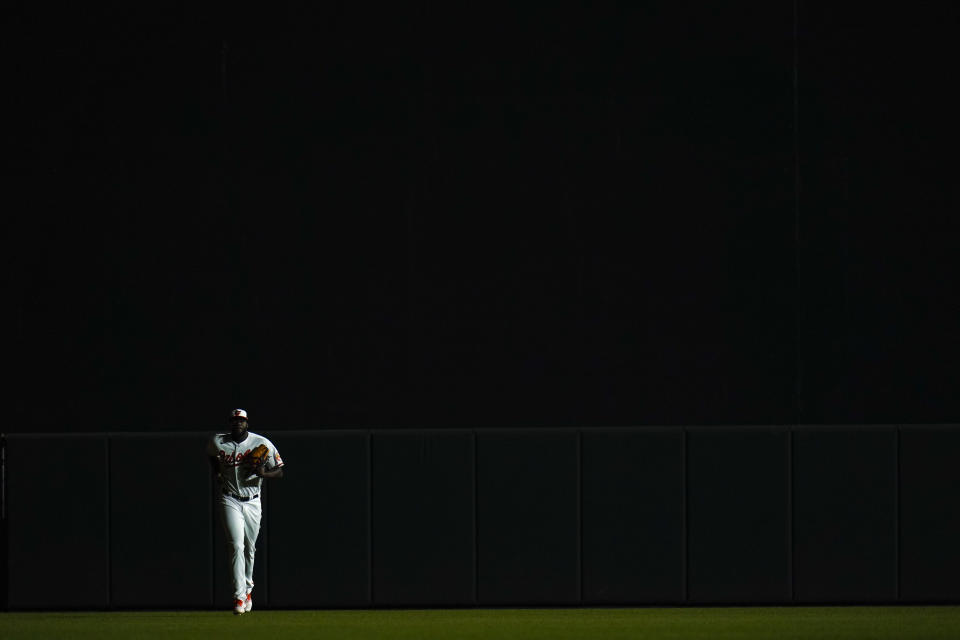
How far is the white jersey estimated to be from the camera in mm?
12609

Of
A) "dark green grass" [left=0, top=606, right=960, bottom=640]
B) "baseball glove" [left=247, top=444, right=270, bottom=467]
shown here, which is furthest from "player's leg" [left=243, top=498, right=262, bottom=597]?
"dark green grass" [left=0, top=606, right=960, bottom=640]

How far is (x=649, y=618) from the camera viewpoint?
495 inches

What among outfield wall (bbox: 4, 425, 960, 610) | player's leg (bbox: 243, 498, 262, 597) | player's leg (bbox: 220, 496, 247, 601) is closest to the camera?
player's leg (bbox: 220, 496, 247, 601)

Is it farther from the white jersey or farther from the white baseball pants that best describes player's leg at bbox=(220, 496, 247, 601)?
the white jersey

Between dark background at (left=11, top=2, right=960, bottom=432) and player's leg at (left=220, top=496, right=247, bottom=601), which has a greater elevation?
dark background at (left=11, top=2, right=960, bottom=432)

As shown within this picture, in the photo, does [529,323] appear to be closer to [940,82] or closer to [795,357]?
[795,357]

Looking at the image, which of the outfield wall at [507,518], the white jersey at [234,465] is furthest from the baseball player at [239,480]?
the outfield wall at [507,518]

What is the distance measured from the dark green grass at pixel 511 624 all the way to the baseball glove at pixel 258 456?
141cm

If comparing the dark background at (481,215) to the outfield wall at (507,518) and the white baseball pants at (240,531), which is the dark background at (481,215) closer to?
the outfield wall at (507,518)

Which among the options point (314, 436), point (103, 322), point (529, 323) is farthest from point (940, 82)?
point (103, 322)

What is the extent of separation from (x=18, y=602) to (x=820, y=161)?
9.10 m

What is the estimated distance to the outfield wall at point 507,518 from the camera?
44.3 feet

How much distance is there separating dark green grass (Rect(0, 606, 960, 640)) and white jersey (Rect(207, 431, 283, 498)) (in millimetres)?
1177

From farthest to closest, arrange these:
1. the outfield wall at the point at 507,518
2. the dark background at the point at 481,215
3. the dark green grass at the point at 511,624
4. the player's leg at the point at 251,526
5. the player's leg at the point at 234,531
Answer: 1. the dark background at the point at 481,215
2. the outfield wall at the point at 507,518
3. the player's leg at the point at 251,526
4. the player's leg at the point at 234,531
5. the dark green grass at the point at 511,624
